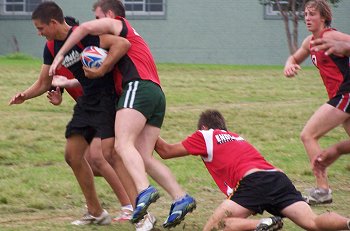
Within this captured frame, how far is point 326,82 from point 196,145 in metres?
2.24

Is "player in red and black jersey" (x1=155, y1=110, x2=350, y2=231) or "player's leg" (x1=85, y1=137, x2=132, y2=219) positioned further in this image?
"player's leg" (x1=85, y1=137, x2=132, y2=219)

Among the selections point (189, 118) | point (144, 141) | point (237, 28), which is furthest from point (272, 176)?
point (237, 28)

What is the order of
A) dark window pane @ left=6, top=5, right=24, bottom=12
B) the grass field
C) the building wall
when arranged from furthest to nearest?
dark window pane @ left=6, top=5, right=24, bottom=12 → the building wall → the grass field

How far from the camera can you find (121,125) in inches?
288

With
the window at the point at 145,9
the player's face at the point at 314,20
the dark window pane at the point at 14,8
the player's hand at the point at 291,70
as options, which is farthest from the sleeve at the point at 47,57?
the dark window pane at the point at 14,8

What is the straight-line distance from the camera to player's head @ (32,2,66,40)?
754 cm

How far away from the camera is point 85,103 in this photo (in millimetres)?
7621

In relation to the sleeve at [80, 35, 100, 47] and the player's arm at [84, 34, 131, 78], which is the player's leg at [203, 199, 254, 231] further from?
the sleeve at [80, 35, 100, 47]

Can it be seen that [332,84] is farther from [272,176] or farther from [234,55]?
[234,55]

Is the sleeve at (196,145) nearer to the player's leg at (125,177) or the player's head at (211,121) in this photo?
the player's head at (211,121)

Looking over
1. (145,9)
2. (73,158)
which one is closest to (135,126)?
(73,158)

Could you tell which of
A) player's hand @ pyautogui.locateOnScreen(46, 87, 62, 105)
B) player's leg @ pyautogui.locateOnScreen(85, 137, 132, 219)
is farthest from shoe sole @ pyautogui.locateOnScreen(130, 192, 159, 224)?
player's hand @ pyautogui.locateOnScreen(46, 87, 62, 105)

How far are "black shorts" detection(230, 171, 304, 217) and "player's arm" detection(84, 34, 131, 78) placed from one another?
1.33 meters

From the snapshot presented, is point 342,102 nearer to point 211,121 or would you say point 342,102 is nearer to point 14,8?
point 211,121
